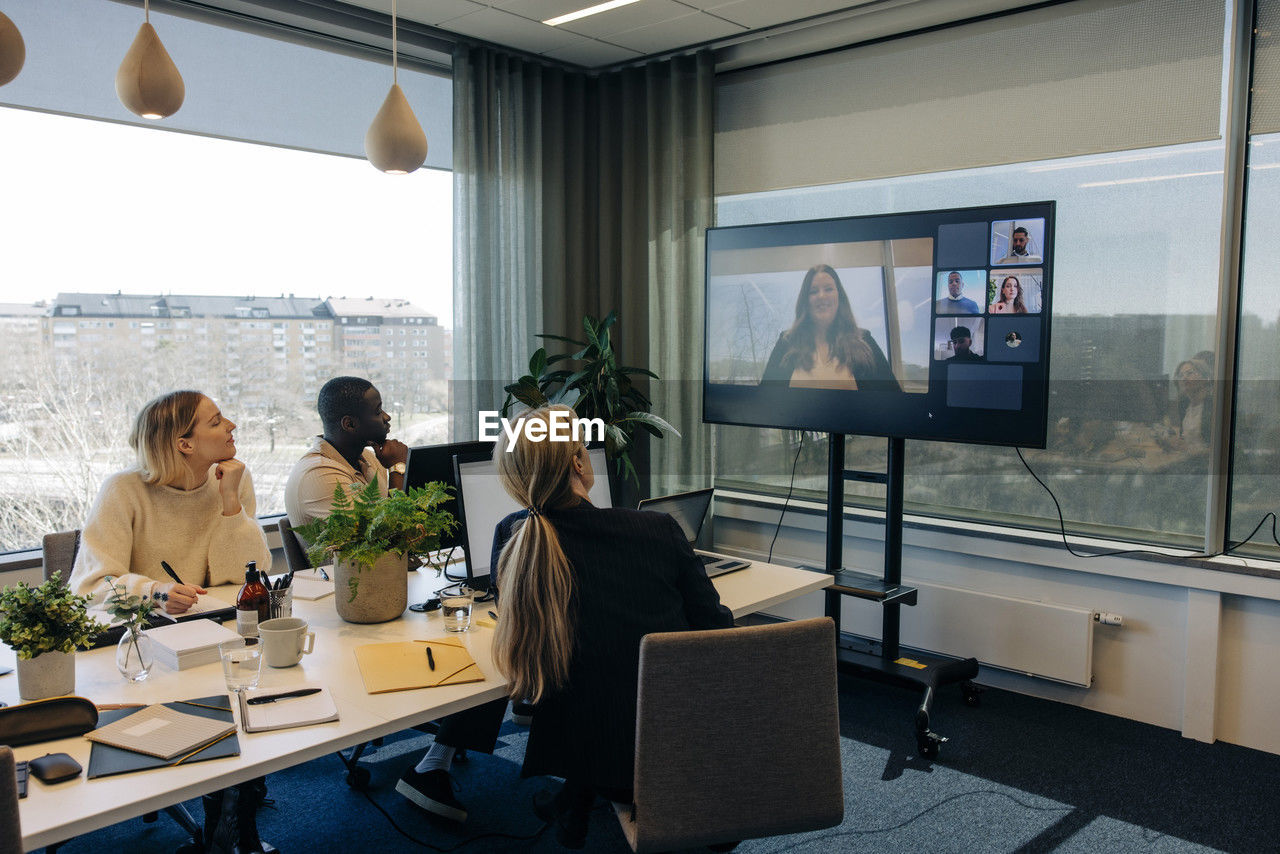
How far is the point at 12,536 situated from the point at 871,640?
3.48 m

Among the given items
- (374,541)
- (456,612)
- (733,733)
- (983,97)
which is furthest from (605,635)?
(983,97)

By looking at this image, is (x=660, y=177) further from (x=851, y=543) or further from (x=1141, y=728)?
(x=1141, y=728)

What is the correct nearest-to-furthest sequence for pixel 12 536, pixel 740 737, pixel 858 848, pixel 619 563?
pixel 740 737
pixel 619 563
pixel 858 848
pixel 12 536

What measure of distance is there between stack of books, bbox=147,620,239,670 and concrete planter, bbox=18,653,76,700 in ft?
0.73

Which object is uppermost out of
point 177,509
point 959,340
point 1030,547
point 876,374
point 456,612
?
point 959,340

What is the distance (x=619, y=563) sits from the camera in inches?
78.1

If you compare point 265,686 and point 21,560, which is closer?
point 265,686

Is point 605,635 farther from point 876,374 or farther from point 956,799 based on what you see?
point 876,374

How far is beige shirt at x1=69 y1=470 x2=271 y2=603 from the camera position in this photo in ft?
8.09

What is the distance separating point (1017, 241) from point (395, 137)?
2092mm

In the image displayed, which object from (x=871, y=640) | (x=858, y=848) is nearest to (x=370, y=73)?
(x=871, y=640)

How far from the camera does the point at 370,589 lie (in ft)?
7.87

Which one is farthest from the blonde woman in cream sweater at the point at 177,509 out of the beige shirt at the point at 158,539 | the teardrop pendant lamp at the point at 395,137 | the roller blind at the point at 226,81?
the roller blind at the point at 226,81

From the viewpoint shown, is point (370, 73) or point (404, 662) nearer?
point (404, 662)
